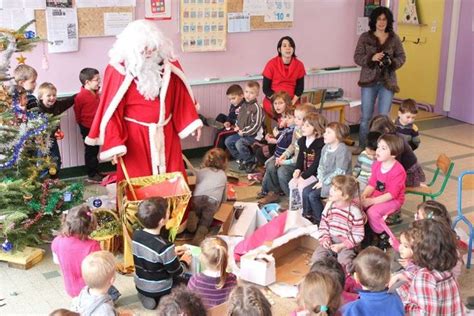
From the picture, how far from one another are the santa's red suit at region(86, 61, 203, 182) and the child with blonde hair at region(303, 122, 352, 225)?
3.48 feet

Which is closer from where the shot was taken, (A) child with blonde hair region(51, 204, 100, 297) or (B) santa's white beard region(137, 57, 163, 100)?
(A) child with blonde hair region(51, 204, 100, 297)

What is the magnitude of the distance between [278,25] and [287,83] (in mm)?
823

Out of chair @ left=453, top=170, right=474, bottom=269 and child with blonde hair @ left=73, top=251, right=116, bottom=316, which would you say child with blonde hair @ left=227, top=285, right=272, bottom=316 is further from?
chair @ left=453, top=170, right=474, bottom=269

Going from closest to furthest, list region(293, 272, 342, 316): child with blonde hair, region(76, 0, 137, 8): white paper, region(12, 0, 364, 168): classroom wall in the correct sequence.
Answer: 1. region(293, 272, 342, 316): child with blonde hair
2. region(76, 0, 137, 8): white paper
3. region(12, 0, 364, 168): classroom wall

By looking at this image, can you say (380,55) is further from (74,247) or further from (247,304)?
(247,304)

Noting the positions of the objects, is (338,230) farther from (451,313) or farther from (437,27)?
(437,27)

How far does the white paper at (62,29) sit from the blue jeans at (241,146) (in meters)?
1.88

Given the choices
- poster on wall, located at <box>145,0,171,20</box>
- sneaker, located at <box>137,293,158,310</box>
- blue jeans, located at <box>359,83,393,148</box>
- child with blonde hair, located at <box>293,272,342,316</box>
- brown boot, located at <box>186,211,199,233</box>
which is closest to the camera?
child with blonde hair, located at <box>293,272,342,316</box>

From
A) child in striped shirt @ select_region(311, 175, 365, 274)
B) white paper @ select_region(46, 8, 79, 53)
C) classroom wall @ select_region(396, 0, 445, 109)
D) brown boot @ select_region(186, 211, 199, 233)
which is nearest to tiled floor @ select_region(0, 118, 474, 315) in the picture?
child in striped shirt @ select_region(311, 175, 365, 274)

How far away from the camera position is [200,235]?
211 inches

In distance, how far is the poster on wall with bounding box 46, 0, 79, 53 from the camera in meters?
6.41

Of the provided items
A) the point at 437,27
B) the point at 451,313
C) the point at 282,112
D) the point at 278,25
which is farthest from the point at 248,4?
the point at 451,313

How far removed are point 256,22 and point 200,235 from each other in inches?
128


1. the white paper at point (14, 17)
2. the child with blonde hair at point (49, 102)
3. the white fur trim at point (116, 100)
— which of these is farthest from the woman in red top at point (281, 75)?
the white paper at point (14, 17)
